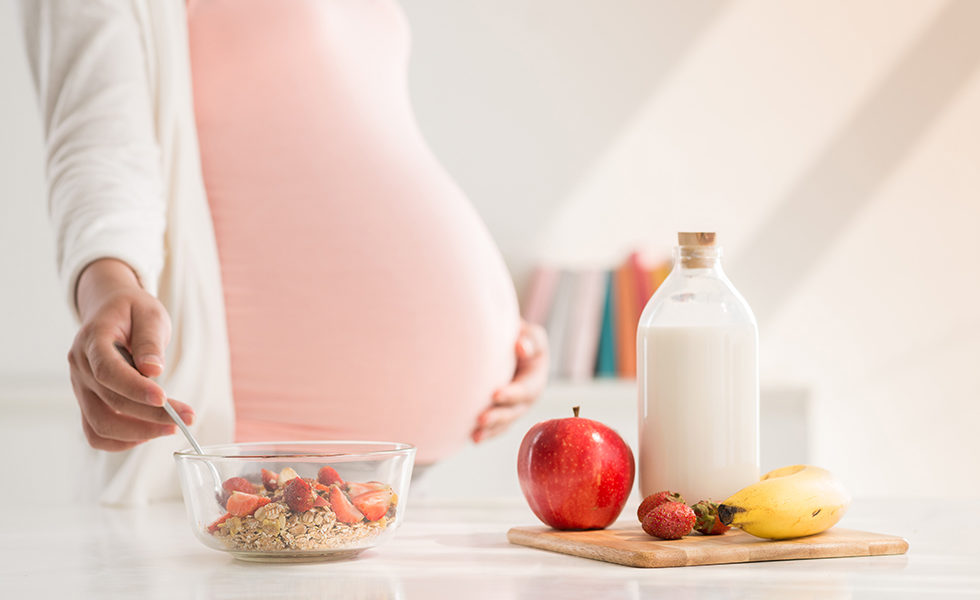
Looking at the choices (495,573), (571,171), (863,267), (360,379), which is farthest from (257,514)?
(863,267)

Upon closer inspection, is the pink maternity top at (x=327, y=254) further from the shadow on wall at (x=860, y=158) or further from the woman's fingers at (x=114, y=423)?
the shadow on wall at (x=860, y=158)

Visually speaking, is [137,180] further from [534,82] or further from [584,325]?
[534,82]

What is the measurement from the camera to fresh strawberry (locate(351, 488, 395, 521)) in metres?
0.68

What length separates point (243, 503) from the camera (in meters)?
0.66

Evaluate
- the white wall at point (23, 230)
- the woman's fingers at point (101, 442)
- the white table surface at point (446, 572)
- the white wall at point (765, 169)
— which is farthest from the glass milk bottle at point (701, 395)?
the white wall at point (23, 230)

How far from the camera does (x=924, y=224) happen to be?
2623 millimetres

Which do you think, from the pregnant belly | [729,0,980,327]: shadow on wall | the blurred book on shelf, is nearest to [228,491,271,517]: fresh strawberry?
the pregnant belly

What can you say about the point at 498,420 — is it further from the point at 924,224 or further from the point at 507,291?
the point at 924,224

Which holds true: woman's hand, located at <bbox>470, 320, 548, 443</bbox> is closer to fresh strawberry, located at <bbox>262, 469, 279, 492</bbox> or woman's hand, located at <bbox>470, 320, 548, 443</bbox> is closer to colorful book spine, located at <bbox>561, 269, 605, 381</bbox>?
fresh strawberry, located at <bbox>262, 469, 279, 492</bbox>

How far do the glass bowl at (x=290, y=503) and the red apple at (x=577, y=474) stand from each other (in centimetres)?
14

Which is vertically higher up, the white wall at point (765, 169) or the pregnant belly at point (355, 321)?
the white wall at point (765, 169)

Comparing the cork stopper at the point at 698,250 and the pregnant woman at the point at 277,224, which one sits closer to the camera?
the cork stopper at the point at 698,250

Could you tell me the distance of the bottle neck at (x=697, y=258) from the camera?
0.79 m

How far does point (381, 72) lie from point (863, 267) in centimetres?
165
